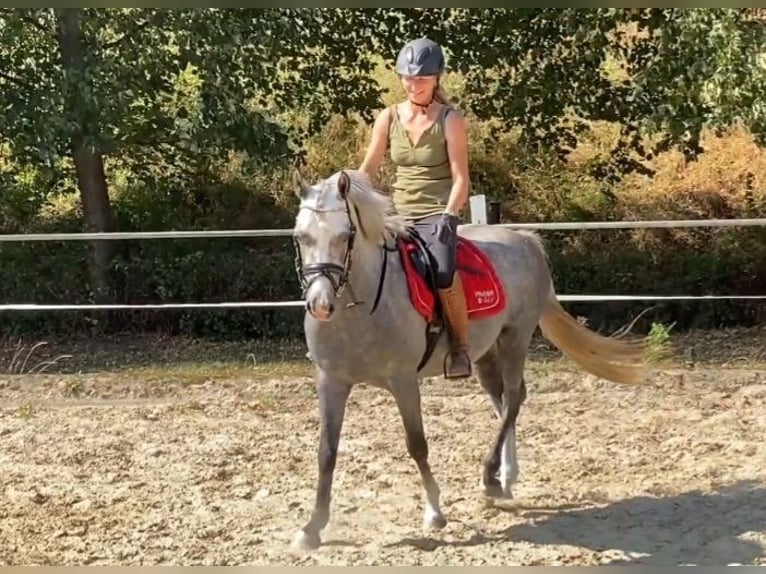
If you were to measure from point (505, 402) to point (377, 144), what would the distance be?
1329mm

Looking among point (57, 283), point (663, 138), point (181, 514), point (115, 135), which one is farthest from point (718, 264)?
point (181, 514)

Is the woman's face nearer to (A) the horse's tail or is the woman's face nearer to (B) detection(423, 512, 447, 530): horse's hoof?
(A) the horse's tail

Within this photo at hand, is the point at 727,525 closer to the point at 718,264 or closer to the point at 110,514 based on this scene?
the point at 110,514

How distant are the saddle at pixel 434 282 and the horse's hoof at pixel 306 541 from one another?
764 millimetres

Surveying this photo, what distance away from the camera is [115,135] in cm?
935

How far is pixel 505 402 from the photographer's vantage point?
4730 millimetres

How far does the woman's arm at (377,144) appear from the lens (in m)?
4.21

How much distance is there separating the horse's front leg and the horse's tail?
150 cm

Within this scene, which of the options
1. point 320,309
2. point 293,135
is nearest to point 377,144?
point 320,309

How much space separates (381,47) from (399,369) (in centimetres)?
710

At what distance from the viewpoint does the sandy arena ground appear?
12.9 ft

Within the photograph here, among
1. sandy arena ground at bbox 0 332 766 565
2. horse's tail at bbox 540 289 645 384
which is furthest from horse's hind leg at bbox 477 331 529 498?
horse's tail at bbox 540 289 645 384

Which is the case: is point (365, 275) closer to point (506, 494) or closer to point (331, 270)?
point (331, 270)

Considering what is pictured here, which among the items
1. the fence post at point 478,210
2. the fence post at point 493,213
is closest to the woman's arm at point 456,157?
the fence post at point 478,210
